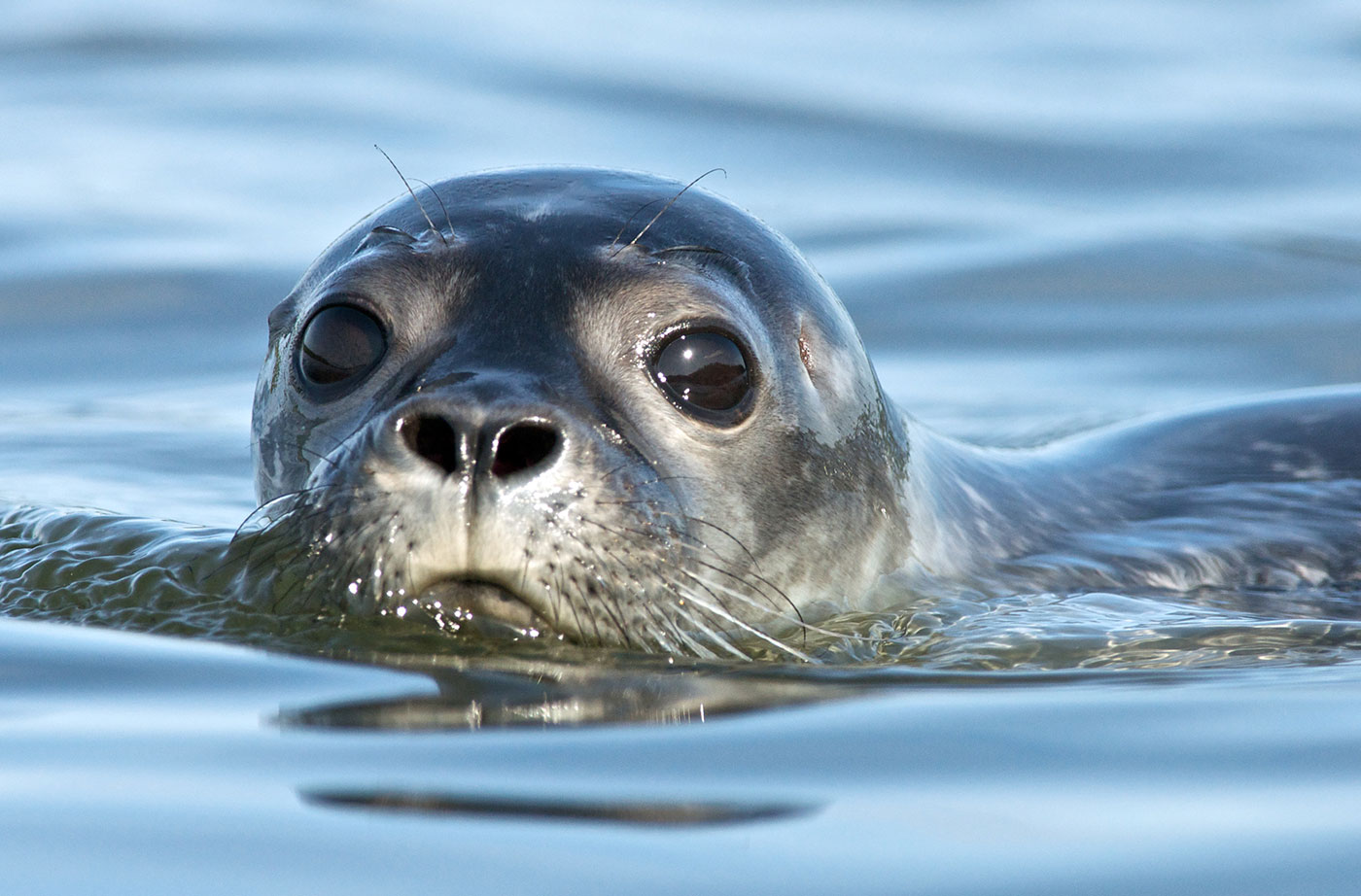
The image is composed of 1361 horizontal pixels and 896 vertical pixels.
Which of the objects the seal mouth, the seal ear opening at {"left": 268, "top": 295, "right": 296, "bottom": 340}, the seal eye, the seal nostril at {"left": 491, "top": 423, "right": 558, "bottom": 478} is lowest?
the seal mouth

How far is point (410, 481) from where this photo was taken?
3.33 metres

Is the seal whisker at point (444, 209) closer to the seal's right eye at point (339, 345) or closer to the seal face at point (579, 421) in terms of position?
the seal face at point (579, 421)

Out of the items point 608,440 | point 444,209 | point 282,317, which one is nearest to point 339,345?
point 444,209

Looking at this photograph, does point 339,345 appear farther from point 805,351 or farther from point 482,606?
point 805,351

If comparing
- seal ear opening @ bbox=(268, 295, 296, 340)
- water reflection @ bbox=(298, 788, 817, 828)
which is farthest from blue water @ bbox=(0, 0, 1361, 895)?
seal ear opening @ bbox=(268, 295, 296, 340)

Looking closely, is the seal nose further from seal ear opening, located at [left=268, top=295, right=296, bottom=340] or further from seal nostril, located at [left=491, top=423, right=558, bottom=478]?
seal ear opening, located at [left=268, top=295, right=296, bottom=340]

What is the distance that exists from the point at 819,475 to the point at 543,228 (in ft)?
2.34

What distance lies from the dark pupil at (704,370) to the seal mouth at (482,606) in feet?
1.99

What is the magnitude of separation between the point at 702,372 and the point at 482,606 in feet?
2.37

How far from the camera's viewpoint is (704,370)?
12.8 ft

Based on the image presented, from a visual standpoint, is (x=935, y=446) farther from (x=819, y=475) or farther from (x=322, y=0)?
(x=322, y=0)

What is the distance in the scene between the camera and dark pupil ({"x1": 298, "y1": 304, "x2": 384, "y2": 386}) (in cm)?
387

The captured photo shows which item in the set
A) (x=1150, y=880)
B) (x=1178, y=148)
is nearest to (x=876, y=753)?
(x=1150, y=880)

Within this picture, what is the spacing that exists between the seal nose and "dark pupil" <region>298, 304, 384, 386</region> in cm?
54
